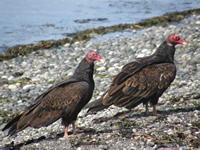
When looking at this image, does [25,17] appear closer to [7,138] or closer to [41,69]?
[41,69]

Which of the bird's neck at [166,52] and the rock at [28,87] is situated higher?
the bird's neck at [166,52]

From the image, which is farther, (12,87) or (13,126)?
(12,87)

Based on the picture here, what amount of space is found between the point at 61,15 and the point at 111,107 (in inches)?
689

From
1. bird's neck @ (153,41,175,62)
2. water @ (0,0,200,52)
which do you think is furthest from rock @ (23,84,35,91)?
water @ (0,0,200,52)

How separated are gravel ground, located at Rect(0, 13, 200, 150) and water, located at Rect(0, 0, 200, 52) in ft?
14.5

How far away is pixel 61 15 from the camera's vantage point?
2373 cm

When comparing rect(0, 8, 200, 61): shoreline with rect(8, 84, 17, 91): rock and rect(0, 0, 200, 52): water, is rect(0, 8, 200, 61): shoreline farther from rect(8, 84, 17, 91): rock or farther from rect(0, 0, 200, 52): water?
rect(8, 84, 17, 91): rock

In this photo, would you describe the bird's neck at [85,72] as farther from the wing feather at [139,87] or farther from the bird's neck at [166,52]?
the bird's neck at [166,52]

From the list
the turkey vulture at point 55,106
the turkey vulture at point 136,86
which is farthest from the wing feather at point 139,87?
the turkey vulture at point 55,106

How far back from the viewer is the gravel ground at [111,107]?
492cm

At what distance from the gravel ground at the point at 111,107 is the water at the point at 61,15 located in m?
4.41

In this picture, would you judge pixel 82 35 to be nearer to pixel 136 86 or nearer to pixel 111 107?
pixel 111 107

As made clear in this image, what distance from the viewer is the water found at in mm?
18031

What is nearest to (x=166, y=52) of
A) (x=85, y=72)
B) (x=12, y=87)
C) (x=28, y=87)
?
(x=85, y=72)
